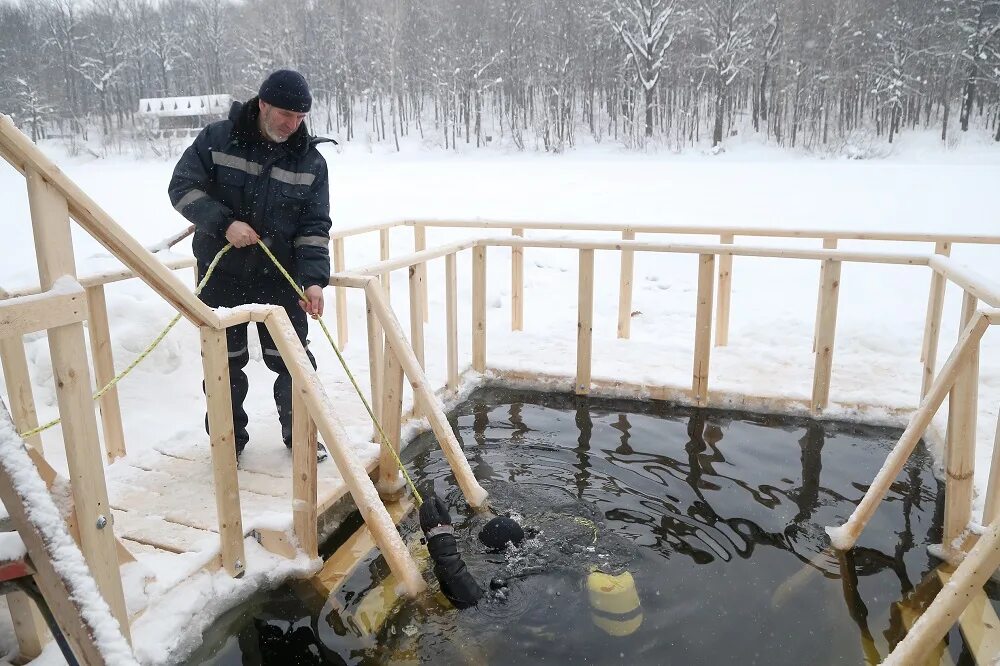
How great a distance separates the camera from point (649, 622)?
9.07 ft

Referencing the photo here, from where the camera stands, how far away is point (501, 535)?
318 centimetres

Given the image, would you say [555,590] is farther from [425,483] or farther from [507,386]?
[507,386]

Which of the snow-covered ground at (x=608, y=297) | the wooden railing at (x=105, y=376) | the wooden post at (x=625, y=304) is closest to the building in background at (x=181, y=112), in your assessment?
the snow-covered ground at (x=608, y=297)

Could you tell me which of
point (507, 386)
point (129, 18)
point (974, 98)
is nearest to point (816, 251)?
point (507, 386)

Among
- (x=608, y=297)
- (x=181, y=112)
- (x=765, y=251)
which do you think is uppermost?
(x=181, y=112)

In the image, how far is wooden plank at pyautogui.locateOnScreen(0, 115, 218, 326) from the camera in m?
1.74

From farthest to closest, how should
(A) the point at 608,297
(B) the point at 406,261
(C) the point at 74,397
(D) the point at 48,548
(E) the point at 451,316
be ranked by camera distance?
(A) the point at 608,297 → (E) the point at 451,316 → (B) the point at 406,261 → (C) the point at 74,397 → (D) the point at 48,548

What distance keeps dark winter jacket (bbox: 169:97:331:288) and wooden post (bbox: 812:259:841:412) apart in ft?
10.6

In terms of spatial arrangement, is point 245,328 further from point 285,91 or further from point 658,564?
point 658,564

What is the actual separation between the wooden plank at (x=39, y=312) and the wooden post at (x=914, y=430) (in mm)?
3256

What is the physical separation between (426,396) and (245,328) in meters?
1.06

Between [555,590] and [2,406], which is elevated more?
[2,406]

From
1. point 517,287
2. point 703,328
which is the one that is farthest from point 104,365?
point 517,287

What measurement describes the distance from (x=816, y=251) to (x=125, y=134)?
36.2 metres
